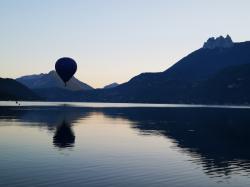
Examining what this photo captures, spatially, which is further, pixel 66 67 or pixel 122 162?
pixel 66 67

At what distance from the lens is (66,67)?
6152 inches

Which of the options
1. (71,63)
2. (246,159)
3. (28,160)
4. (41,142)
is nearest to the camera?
(28,160)

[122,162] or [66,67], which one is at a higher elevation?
[66,67]

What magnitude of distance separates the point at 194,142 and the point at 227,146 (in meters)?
8.61

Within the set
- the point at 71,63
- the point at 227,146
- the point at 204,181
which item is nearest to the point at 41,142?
the point at 227,146

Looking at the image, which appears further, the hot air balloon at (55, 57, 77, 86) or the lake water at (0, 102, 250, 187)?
the hot air balloon at (55, 57, 77, 86)

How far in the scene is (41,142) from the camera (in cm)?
8800

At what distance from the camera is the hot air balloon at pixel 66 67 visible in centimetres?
15635

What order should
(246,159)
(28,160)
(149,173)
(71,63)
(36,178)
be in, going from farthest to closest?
(71,63), (246,159), (28,160), (149,173), (36,178)

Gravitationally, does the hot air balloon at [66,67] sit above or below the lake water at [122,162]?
above

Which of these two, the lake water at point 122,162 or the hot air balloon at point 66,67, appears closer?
the lake water at point 122,162

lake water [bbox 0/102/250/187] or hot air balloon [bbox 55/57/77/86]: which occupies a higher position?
hot air balloon [bbox 55/57/77/86]

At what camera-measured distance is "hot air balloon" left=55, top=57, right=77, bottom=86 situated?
156 meters

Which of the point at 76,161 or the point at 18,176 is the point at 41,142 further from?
the point at 18,176
